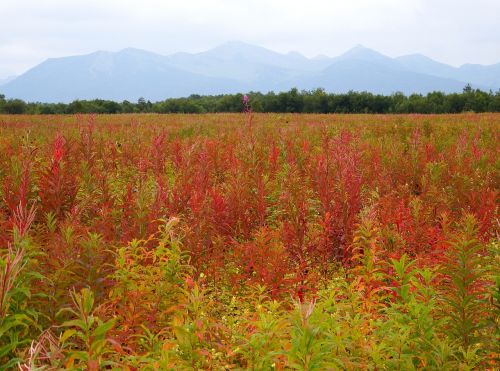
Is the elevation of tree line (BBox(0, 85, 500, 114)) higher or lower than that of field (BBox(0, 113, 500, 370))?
higher

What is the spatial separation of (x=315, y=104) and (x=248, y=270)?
46805 millimetres

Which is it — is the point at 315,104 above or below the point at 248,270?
above

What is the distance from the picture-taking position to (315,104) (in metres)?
49.2

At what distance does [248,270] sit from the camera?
13.1ft

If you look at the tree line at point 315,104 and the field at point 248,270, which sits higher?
the tree line at point 315,104

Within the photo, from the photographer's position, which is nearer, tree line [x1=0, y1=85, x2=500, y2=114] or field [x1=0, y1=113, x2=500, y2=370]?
field [x1=0, y1=113, x2=500, y2=370]

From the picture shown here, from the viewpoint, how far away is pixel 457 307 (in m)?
2.50

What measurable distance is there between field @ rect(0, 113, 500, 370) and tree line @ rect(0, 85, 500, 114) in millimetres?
34551

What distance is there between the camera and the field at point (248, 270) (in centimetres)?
213

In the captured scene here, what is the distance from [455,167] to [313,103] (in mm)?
43382

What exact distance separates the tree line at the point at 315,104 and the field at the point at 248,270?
113 feet

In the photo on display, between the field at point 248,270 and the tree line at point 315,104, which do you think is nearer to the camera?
the field at point 248,270

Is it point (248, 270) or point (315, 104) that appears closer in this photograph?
point (248, 270)

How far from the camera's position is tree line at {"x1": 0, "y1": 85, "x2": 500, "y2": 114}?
140ft
